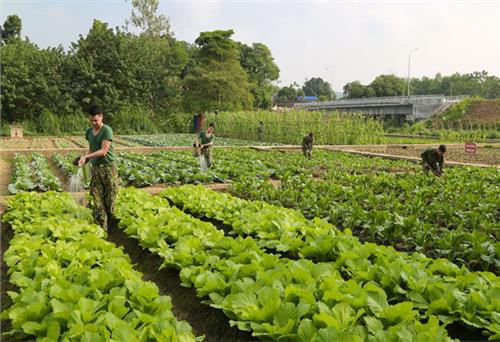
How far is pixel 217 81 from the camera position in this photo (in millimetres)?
49938

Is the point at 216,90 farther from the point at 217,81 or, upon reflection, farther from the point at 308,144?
the point at 308,144

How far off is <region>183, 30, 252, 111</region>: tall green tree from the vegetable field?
1667 inches

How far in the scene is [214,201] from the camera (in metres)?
7.64

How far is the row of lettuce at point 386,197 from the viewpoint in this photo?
5672mm

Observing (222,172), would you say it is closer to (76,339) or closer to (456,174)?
(456,174)

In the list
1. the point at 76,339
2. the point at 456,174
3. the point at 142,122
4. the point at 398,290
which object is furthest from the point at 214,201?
the point at 142,122

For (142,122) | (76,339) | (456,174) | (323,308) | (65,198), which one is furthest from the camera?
(142,122)

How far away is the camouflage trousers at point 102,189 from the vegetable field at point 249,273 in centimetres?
28

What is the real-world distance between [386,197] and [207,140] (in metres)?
5.55

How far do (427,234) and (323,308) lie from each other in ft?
10.3

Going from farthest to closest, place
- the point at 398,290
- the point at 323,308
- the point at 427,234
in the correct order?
1. the point at 427,234
2. the point at 398,290
3. the point at 323,308

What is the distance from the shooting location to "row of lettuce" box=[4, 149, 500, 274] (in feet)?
18.6

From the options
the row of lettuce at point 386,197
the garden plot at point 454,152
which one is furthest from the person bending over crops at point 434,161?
the garden plot at point 454,152

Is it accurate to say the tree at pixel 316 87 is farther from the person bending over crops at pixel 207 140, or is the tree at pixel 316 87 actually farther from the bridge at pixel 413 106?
the person bending over crops at pixel 207 140
